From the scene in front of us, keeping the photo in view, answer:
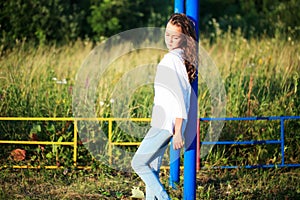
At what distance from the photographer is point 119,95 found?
820 centimetres

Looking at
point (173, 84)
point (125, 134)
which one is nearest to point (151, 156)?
point (173, 84)

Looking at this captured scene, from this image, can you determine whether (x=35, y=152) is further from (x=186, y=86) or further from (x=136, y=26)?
(x=136, y=26)

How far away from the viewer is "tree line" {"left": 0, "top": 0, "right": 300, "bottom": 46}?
590 inches

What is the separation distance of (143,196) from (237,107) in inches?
112

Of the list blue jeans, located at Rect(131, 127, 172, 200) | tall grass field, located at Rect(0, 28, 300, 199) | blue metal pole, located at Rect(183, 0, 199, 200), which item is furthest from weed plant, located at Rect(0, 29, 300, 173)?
blue jeans, located at Rect(131, 127, 172, 200)

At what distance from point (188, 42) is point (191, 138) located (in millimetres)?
820

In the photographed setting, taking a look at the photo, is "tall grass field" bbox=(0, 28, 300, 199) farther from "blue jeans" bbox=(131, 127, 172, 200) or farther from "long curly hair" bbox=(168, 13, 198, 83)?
"long curly hair" bbox=(168, 13, 198, 83)

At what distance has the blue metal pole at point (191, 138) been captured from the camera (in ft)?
16.0

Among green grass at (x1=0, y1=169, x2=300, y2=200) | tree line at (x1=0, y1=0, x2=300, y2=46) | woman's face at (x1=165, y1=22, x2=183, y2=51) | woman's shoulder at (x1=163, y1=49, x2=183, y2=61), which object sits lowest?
green grass at (x1=0, y1=169, x2=300, y2=200)

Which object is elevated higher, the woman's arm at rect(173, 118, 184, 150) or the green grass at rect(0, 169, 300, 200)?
the woman's arm at rect(173, 118, 184, 150)

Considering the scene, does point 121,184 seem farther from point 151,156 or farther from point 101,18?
point 101,18

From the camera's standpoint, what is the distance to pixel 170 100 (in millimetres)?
4422

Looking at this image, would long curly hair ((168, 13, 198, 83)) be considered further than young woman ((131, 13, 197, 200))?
Yes

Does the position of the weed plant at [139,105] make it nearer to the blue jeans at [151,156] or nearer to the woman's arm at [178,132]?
the blue jeans at [151,156]
